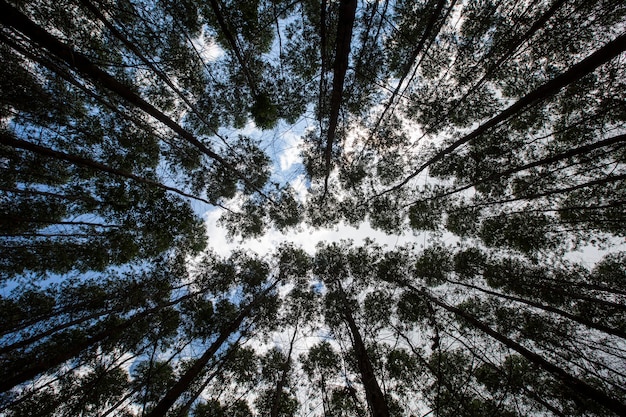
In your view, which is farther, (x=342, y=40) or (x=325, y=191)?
(x=325, y=191)

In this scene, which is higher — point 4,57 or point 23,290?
point 4,57

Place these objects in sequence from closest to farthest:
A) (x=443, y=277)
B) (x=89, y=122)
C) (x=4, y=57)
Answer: (x=4, y=57) < (x=89, y=122) < (x=443, y=277)

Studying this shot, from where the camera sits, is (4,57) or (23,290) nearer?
(4,57)

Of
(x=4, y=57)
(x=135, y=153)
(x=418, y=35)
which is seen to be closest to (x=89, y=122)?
(x=135, y=153)

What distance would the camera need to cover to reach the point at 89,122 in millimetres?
9156

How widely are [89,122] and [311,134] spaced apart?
8.80m

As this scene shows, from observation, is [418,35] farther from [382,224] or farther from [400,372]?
[400,372]

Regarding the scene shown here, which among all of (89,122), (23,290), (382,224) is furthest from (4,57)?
(382,224)

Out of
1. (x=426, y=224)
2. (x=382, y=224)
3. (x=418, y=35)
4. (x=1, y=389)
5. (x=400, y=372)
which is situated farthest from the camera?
(x=382, y=224)

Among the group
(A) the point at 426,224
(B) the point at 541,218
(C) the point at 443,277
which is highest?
(A) the point at 426,224

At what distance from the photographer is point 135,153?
1009 cm

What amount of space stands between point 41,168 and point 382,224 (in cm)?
1483

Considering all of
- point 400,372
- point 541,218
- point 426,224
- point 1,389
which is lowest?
point 400,372

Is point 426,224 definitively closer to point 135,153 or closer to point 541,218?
point 541,218
